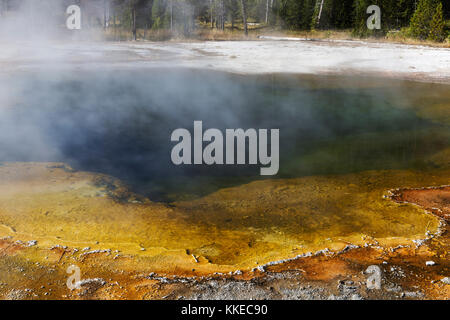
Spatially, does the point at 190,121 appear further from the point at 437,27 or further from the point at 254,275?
the point at 437,27

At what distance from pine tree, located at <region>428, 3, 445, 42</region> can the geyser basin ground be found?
8497 millimetres

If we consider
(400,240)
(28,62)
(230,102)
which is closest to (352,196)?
(400,240)

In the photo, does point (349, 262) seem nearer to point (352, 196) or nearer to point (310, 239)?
point (310, 239)

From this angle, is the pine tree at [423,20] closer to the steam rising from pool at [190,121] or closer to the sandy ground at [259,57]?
the sandy ground at [259,57]

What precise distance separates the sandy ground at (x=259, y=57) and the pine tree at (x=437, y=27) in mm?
1718

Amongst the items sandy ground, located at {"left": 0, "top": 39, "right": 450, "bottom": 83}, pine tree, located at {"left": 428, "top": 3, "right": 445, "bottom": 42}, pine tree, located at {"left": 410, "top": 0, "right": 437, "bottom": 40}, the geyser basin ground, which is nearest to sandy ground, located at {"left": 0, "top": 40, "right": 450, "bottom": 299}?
the geyser basin ground

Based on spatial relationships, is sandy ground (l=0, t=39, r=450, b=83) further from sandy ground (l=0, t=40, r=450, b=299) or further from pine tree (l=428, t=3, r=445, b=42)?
sandy ground (l=0, t=40, r=450, b=299)

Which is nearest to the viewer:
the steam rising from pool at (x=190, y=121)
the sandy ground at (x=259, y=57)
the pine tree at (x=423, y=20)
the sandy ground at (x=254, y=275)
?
the sandy ground at (x=254, y=275)

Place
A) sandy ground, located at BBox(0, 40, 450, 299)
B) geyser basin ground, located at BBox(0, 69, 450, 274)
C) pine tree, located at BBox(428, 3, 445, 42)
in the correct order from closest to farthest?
sandy ground, located at BBox(0, 40, 450, 299), geyser basin ground, located at BBox(0, 69, 450, 274), pine tree, located at BBox(428, 3, 445, 42)

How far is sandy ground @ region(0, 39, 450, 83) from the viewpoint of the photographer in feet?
38.8

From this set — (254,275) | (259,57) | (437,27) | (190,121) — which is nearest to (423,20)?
(437,27)

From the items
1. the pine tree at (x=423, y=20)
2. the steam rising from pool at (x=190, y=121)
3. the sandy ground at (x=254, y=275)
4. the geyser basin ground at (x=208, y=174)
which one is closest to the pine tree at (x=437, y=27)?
the pine tree at (x=423, y=20)

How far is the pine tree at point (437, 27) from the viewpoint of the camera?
16.2m

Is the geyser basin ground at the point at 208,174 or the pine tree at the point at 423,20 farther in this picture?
the pine tree at the point at 423,20
